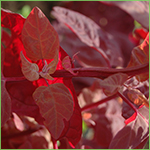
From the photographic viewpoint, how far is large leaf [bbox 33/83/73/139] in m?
0.29

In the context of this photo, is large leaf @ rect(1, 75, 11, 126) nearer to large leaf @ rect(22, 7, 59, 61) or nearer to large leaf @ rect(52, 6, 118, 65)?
large leaf @ rect(22, 7, 59, 61)

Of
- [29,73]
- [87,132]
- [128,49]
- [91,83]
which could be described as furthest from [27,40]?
[87,132]

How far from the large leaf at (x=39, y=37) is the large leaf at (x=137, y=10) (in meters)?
0.19

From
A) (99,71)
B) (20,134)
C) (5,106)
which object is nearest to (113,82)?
(99,71)

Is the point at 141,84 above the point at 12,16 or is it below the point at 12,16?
below

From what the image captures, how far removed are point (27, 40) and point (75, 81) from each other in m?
0.31

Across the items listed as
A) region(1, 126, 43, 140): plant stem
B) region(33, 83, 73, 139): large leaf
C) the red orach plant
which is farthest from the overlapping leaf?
region(1, 126, 43, 140): plant stem

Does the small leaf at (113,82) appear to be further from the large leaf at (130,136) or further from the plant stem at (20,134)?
the plant stem at (20,134)

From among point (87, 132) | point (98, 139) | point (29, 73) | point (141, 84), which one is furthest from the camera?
point (87, 132)

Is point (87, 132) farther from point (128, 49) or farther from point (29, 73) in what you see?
point (29, 73)

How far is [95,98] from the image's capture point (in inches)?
22.9

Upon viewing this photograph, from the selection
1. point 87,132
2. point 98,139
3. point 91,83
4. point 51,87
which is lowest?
point 87,132

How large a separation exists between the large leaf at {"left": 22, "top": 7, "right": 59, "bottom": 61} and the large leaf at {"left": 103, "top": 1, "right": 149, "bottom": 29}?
186 millimetres

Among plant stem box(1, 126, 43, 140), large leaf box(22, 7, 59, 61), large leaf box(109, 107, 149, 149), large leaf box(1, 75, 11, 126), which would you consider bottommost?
plant stem box(1, 126, 43, 140)
